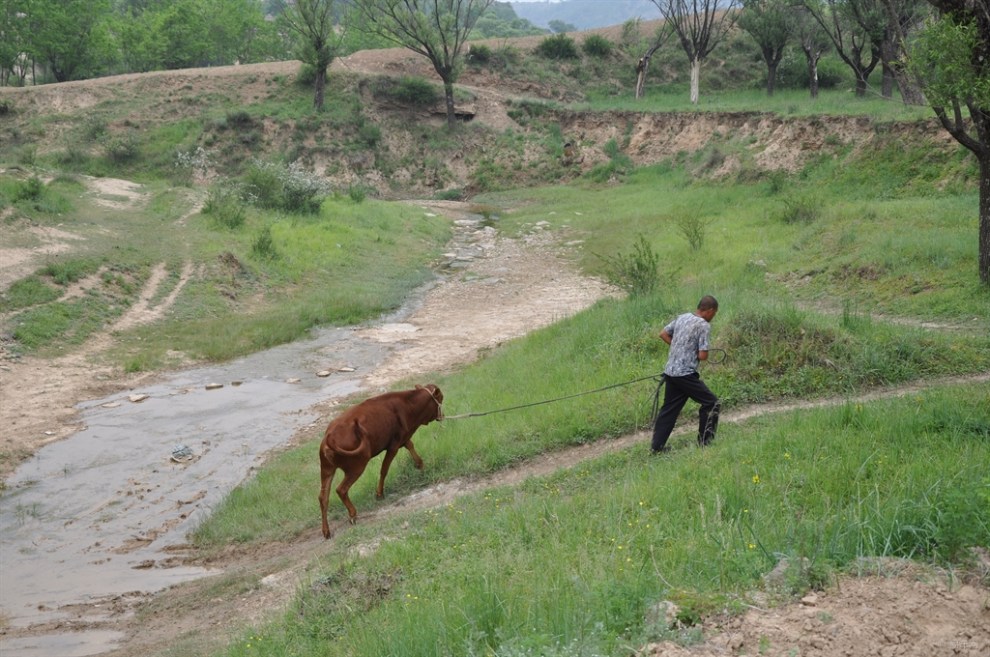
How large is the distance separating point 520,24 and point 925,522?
522 ft

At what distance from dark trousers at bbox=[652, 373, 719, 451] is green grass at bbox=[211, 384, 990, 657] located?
9.4 inches

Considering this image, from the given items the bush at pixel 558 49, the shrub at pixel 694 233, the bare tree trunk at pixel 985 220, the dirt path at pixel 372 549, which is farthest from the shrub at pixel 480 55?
the bare tree trunk at pixel 985 220

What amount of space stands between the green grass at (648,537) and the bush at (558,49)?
192 ft

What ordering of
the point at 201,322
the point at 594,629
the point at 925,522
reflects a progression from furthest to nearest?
the point at 201,322
the point at 925,522
the point at 594,629

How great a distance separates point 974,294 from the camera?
1414cm

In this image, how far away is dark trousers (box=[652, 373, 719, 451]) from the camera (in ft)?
29.6

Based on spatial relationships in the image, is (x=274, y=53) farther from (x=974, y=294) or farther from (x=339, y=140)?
(x=974, y=294)

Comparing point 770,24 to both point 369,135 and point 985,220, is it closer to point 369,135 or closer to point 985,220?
point 369,135

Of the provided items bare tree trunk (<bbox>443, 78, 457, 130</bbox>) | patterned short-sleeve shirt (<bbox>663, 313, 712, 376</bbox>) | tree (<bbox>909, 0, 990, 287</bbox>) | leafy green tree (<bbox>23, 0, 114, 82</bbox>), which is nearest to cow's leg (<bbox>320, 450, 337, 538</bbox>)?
patterned short-sleeve shirt (<bbox>663, 313, 712, 376</bbox>)

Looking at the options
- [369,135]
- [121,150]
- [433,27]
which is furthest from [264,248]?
[433,27]

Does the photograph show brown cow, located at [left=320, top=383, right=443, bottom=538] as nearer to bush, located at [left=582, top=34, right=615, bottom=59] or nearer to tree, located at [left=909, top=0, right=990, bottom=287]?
tree, located at [left=909, top=0, right=990, bottom=287]

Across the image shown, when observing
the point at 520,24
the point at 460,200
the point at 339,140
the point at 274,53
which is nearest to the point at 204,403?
the point at 460,200

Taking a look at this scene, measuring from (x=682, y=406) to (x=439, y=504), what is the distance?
10.1 ft

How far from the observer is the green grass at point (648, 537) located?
5012 mm
